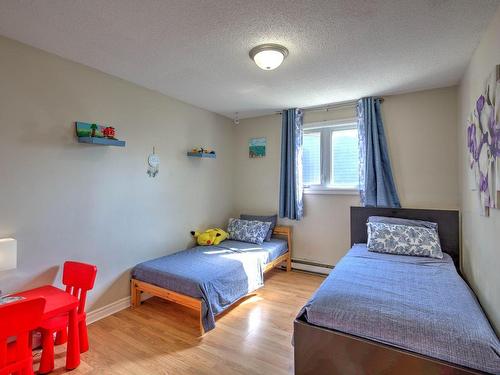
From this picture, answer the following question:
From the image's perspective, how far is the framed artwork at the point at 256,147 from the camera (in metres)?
4.20

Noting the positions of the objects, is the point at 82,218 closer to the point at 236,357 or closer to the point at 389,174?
the point at 236,357

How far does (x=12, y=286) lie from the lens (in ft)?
6.55

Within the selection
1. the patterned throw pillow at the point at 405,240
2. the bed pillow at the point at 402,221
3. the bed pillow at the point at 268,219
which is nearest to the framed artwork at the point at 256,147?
the bed pillow at the point at 268,219

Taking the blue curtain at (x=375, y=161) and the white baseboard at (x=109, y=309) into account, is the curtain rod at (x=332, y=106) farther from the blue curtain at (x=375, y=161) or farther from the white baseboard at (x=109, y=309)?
the white baseboard at (x=109, y=309)

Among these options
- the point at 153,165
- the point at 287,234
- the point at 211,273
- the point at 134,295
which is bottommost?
the point at 134,295

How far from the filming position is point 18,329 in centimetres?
134

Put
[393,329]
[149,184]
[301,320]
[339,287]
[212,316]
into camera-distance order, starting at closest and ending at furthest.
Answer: [393,329] < [301,320] < [339,287] < [212,316] < [149,184]

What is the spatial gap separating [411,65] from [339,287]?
2107 mm

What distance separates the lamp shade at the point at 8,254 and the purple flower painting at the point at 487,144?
10.4 feet

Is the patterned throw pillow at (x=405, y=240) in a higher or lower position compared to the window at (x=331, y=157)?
lower

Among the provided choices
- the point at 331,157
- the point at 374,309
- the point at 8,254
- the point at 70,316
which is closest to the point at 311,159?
the point at 331,157

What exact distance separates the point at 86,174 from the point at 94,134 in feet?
1.28

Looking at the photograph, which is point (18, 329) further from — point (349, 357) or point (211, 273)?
point (349, 357)

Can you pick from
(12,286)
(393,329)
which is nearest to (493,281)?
(393,329)
